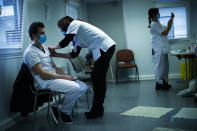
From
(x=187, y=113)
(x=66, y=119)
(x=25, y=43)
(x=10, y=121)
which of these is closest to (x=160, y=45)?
(x=187, y=113)

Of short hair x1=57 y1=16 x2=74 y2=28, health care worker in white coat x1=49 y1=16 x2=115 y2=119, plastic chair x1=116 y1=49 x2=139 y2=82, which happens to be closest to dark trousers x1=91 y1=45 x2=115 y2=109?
health care worker in white coat x1=49 y1=16 x2=115 y2=119

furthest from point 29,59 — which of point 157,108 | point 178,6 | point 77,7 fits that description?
point 178,6

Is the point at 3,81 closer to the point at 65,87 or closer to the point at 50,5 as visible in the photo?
the point at 65,87

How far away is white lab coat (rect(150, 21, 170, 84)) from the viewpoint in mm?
4984

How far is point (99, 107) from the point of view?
3336 mm

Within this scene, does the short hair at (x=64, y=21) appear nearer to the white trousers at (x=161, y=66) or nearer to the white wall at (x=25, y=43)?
the white wall at (x=25, y=43)

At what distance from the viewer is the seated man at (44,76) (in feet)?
9.32

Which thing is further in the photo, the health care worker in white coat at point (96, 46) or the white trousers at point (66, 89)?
the health care worker in white coat at point (96, 46)

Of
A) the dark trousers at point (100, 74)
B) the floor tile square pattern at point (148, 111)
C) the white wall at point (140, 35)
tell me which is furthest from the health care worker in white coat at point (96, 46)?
the white wall at point (140, 35)

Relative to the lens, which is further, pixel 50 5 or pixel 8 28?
pixel 50 5

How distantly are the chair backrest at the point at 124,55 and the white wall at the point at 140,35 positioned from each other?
7.3 inches

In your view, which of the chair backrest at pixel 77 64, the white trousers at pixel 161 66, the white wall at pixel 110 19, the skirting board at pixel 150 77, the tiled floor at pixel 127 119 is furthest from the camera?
the white wall at pixel 110 19

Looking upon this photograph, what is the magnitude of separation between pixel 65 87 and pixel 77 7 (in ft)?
12.9

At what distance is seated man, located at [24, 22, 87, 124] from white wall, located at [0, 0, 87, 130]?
0.45 metres
